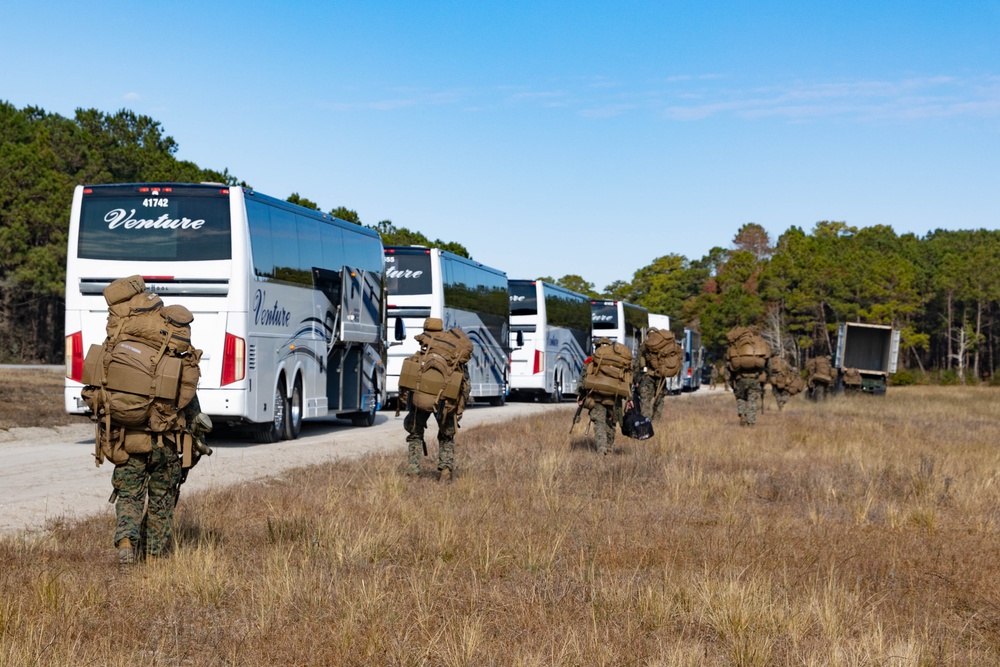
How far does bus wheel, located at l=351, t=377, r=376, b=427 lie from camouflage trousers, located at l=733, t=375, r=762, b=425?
A: 678cm

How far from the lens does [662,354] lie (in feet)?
63.2

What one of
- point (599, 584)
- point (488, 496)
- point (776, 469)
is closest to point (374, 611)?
point (599, 584)

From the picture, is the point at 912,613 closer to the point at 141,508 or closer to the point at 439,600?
the point at 439,600

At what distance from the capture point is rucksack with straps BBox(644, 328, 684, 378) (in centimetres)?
1916

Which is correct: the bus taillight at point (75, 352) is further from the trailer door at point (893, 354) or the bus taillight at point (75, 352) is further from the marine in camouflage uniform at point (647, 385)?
the trailer door at point (893, 354)

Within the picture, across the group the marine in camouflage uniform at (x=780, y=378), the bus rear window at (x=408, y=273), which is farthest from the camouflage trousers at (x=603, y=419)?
the marine in camouflage uniform at (x=780, y=378)

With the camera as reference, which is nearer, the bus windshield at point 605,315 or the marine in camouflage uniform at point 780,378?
the marine in camouflage uniform at point 780,378

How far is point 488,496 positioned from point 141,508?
13.8ft

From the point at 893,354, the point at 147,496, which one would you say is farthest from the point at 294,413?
the point at 893,354

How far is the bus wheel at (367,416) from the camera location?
2274cm

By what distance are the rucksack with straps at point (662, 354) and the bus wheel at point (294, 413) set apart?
5.65 meters

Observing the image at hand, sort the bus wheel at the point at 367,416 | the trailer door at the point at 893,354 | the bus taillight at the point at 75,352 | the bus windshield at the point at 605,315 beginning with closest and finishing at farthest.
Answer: the bus taillight at the point at 75,352, the bus wheel at the point at 367,416, the trailer door at the point at 893,354, the bus windshield at the point at 605,315

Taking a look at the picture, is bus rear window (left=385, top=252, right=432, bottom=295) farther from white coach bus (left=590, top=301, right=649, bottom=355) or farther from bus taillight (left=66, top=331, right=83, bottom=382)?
white coach bus (left=590, top=301, right=649, bottom=355)

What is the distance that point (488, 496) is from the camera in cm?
1085
